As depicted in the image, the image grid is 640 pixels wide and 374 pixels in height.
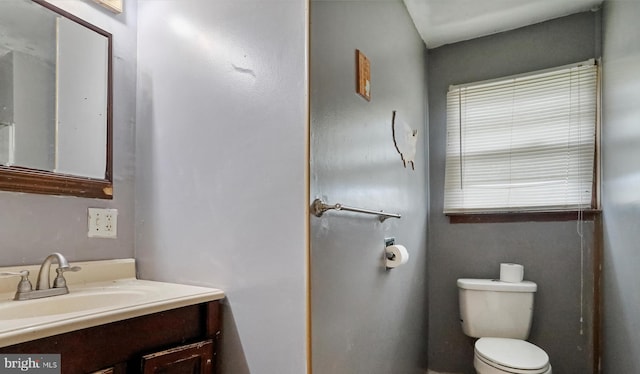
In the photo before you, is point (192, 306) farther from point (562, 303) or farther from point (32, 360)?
point (562, 303)

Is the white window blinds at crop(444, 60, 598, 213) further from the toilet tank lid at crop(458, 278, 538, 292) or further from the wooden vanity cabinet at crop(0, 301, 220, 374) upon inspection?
the wooden vanity cabinet at crop(0, 301, 220, 374)

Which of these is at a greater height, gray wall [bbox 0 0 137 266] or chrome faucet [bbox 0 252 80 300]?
Answer: gray wall [bbox 0 0 137 266]

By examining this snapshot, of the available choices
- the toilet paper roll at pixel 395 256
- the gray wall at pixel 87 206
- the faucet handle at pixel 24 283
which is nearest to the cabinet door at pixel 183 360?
the faucet handle at pixel 24 283

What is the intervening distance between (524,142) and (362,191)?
1.39 metres

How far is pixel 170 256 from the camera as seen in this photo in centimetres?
142

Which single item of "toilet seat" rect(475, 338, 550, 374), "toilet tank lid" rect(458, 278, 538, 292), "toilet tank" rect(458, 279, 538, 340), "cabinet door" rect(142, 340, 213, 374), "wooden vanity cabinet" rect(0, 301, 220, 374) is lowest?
"toilet seat" rect(475, 338, 550, 374)

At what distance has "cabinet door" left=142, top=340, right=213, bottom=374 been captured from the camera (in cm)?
100

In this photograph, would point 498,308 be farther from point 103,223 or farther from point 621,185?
point 103,223

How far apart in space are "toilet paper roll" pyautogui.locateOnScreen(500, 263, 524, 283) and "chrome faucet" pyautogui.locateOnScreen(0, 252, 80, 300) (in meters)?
2.16

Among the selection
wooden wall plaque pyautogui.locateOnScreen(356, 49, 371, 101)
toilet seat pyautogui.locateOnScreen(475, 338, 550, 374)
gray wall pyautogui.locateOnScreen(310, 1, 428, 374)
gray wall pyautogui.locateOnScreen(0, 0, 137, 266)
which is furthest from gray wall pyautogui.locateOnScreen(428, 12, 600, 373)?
gray wall pyautogui.locateOnScreen(0, 0, 137, 266)

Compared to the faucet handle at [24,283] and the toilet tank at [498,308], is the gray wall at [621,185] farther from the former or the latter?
the faucet handle at [24,283]

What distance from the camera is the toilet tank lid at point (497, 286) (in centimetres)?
206

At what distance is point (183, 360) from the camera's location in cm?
108

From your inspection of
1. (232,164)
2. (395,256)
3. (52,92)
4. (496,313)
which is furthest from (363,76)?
(496,313)
